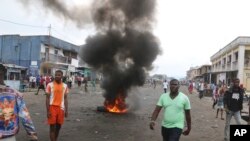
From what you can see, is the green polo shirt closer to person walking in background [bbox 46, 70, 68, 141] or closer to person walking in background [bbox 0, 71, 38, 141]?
person walking in background [bbox 46, 70, 68, 141]

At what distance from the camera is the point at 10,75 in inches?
1225

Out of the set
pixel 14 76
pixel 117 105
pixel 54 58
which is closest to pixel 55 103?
pixel 117 105

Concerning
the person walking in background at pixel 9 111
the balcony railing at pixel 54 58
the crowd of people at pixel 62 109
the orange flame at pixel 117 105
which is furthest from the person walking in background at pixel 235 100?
the balcony railing at pixel 54 58

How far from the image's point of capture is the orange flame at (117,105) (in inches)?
627

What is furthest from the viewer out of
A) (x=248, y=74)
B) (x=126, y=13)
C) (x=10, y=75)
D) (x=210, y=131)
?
(x=248, y=74)

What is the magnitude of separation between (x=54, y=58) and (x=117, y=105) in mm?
31313

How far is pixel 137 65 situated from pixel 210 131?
22.6ft

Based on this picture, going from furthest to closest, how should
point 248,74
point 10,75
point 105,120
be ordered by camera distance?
point 248,74 < point 10,75 < point 105,120

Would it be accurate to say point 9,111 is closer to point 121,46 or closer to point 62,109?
point 62,109

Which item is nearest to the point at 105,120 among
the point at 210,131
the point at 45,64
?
the point at 210,131

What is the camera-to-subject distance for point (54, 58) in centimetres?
4619

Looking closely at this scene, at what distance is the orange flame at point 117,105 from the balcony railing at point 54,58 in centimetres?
2782

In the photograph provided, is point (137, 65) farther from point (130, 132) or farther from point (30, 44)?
point (30, 44)

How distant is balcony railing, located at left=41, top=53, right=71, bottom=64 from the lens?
43250 millimetres
